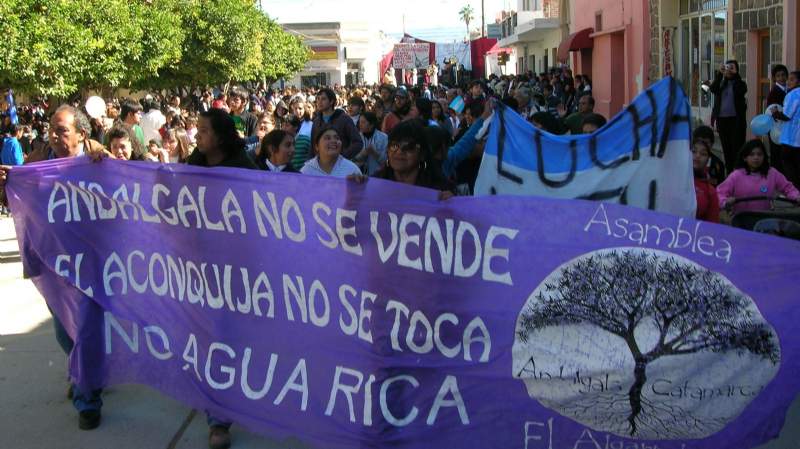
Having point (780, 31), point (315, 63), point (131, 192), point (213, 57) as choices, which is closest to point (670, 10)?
point (780, 31)

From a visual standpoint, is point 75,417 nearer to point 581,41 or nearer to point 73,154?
point 73,154

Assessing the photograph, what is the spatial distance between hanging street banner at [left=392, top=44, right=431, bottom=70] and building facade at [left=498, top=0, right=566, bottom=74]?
4.35m

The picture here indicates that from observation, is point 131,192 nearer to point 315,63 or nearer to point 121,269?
point 121,269

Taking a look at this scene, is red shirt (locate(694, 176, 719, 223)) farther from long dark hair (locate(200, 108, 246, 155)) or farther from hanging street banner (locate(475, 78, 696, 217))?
long dark hair (locate(200, 108, 246, 155))

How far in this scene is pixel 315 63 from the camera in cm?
8525

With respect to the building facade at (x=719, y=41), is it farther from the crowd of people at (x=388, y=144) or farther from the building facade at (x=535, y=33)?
the building facade at (x=535, y=33)

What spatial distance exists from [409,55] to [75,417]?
Result: 46.2 m

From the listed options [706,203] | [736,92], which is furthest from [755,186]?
[736,92]

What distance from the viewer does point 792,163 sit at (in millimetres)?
11836

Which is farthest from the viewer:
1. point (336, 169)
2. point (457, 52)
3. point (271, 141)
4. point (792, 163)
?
point (457, 52)

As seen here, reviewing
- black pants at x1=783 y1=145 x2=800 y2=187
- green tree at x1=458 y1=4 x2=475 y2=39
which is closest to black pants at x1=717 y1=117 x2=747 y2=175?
black pants at x1=783 y1=145 x2=800 y2=187

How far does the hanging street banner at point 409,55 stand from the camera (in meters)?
50.0

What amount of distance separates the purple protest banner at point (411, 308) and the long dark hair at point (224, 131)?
32 centimetres

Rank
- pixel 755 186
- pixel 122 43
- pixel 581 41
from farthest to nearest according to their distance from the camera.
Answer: pixel 581 41 → pixel 122 43 → pixel 755 186
